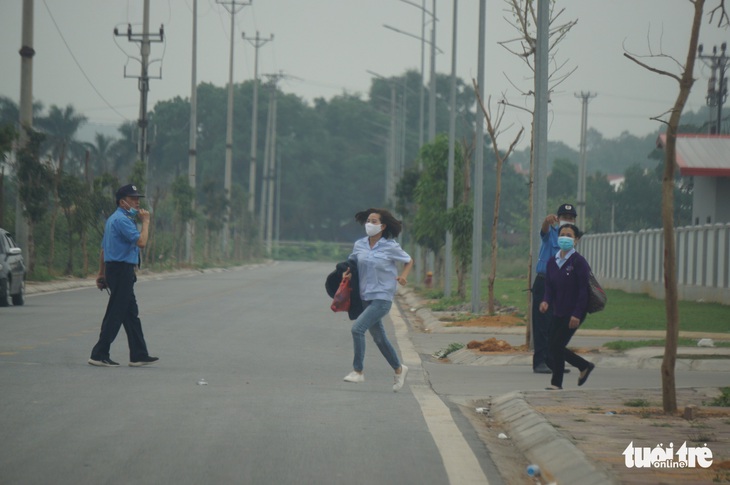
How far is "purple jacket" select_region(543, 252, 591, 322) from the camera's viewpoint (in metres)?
12.8

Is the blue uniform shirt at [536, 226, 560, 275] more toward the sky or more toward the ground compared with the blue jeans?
more toward the sky

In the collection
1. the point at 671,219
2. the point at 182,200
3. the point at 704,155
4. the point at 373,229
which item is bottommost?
the point at 373,229

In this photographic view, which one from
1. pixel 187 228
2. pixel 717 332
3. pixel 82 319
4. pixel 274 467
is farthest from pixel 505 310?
pixel 187 228

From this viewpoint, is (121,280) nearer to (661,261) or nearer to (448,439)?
(448,439)

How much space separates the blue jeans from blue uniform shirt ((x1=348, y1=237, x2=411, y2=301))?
99 millimetres

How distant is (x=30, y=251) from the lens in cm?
3712

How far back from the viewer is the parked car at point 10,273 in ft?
83.6

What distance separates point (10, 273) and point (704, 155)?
2485cm

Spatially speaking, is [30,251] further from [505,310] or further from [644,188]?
[644,188]

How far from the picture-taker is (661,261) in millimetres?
38156

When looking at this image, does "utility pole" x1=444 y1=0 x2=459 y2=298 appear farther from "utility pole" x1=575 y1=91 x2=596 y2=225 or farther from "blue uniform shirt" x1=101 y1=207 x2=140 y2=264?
"utility pole" x1=575 y1=91 x2=596 y2=225

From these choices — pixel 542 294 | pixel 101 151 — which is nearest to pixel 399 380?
pixel 542 294

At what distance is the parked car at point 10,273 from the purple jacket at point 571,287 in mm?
15395

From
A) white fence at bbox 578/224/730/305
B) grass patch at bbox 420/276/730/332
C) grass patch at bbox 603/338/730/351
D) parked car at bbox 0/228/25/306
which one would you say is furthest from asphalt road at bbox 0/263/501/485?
white fence at bbox 578/224/730/305
